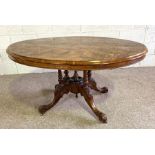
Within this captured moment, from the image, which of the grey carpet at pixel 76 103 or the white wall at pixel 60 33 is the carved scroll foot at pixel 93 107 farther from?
the white wall at pixel 60 33

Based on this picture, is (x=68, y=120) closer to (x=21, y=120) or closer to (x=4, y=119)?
(x=21, y=120)

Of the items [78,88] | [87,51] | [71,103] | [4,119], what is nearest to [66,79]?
[78,88]

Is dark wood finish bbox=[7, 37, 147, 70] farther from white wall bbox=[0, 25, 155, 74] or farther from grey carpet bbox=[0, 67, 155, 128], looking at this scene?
white wall bbox=[0, 25, 155, 74]

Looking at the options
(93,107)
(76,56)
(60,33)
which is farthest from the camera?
(60,33)

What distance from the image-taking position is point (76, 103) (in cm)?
195

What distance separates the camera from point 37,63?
50.3 inches

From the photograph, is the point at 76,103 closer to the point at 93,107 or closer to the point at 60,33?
the point at 93,107

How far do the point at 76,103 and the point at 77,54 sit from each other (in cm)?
71

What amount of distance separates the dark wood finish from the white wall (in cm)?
95

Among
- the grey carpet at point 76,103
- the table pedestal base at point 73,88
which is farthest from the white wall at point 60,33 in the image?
the table pedestal base at point 73,88

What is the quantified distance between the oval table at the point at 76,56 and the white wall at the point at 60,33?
0.89 metres

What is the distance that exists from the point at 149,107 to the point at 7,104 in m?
1.28

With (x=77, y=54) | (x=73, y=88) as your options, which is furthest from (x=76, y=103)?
(x=77, y=54)

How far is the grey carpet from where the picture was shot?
1653 millimetres
